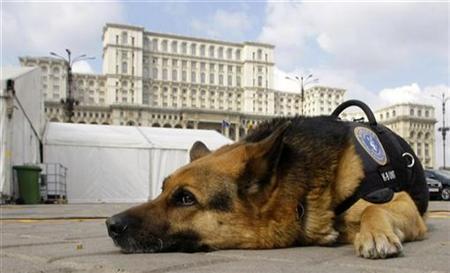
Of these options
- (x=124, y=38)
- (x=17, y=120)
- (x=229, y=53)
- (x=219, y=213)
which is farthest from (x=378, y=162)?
(x=229, y=53)

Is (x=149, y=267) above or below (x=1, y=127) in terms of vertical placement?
below

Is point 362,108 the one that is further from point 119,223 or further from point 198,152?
point 119,223

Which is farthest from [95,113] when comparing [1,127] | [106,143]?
[1,127]

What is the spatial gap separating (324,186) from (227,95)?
451 ft

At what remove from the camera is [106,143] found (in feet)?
77.7

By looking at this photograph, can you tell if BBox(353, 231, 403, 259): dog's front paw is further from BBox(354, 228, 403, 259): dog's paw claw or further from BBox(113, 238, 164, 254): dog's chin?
BBox(113, 238, 164, 254): dog's chin

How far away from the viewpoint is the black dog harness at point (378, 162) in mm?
2924

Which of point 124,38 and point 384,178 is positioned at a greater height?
point 124,38

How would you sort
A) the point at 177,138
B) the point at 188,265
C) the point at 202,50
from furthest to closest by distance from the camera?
the point at 202,50, the point at 177,138, the point at 188,265

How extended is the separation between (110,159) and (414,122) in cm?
A: 6800

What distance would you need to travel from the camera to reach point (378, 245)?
7.66 feet

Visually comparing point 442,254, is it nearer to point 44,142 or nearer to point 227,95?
point 44,142

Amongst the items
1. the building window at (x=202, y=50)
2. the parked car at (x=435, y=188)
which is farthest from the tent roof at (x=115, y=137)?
the building window at (x=202, y=50)

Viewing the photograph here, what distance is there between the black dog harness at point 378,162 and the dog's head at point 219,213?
16.2 inches
